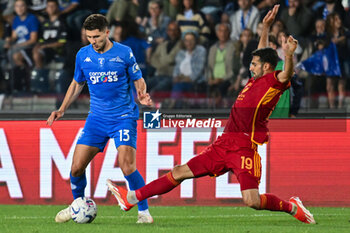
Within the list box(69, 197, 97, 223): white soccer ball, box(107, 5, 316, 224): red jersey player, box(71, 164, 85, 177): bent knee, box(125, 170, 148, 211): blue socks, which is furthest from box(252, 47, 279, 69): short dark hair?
box(69, 197, 97, 223): white soccer ball


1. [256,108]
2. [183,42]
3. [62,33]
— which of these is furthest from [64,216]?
[62,33]

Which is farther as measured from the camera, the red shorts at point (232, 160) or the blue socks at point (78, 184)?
the blue socks at point (78, 184)

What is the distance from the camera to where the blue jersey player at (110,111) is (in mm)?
7230

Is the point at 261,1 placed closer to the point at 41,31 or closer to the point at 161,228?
the point at 41,31

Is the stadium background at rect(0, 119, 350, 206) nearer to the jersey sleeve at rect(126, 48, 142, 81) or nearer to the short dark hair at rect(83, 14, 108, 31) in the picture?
the jersey sleeve at rect(126, 48, 142, 81)

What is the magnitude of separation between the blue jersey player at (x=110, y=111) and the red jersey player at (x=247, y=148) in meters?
0.42

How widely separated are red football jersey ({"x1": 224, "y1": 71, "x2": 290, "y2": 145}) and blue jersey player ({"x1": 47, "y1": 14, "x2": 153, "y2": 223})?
3.28 feet

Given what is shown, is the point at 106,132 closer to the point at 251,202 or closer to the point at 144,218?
the point at 144,218

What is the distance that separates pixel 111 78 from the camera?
285 inches

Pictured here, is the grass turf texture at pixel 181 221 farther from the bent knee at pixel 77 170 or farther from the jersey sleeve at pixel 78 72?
the jersey sleeve at pixel 78 72

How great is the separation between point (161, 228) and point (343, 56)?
5.31 m

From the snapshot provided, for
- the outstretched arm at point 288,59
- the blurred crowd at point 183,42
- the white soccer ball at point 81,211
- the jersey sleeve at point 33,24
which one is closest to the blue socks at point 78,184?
the white soccer ball at point 81,211

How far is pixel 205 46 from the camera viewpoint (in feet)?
37.2

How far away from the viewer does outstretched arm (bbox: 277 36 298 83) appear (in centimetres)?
624
